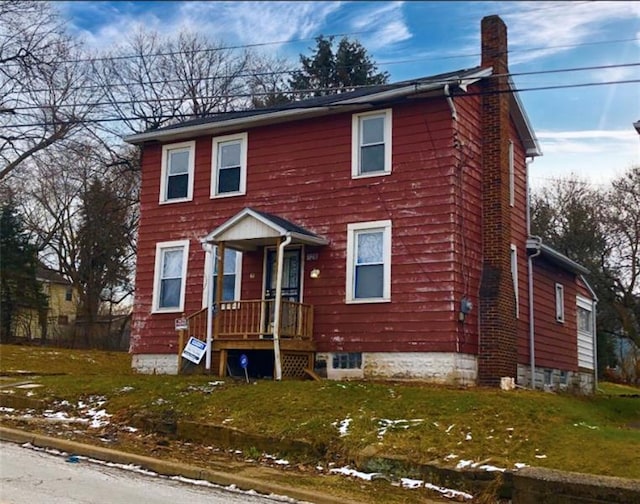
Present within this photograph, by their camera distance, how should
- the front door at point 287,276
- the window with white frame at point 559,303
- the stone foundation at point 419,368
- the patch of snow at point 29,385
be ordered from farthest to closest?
the window with white frame at point 559,303 → the front door at point 287,276 → the patch of snow at point 29,385 → the stone foundation at point 419,368

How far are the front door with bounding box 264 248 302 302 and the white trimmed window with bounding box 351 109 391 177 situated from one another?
7.92ft

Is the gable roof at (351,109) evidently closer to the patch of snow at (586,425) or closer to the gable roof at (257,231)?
the gable roof at (257,231)

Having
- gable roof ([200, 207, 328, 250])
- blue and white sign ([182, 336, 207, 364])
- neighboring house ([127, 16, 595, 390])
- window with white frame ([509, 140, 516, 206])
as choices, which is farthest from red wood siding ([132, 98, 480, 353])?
window with white frame ([509, 140, 516, 206])

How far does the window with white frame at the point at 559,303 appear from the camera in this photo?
20366mm

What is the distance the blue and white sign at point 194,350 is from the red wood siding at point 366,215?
149 cm

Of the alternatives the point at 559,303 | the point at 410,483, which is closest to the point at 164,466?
the point at 410,483

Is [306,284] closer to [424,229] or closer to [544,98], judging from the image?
[424,229]

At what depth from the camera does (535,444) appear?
31.6 ft

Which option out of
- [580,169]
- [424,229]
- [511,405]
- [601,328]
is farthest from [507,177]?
[580,169]

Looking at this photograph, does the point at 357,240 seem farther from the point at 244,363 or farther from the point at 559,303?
the point at 559,303

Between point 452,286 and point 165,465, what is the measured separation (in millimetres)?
7344

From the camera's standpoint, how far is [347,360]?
15836 mm

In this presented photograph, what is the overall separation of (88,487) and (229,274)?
10.0m

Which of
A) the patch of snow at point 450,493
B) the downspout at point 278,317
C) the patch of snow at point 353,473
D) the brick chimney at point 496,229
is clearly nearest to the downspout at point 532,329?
the brick chimney at point 496,229
